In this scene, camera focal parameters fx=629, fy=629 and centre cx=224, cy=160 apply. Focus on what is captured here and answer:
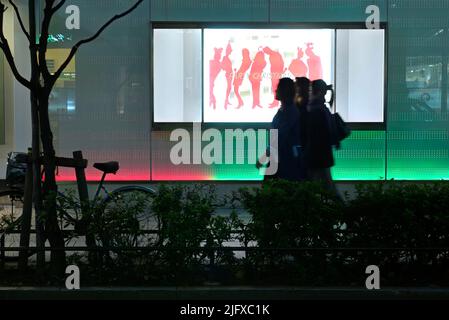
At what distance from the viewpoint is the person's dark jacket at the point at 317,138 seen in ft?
24.0

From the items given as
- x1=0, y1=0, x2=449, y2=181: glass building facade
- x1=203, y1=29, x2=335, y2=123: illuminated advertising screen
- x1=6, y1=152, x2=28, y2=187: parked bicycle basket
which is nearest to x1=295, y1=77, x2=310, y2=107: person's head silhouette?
x1=203, y1=29, x2=335, y2=123: illuminated advertising screen

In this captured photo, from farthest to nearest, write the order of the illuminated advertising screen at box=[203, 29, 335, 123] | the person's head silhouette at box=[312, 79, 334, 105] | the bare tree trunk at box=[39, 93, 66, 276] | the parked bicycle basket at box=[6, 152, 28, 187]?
the illuminated advertising screen at box=[203, 29, 335, 123], the parked bicycle basket at box=[6, 152, 28, 187], the person's head silhouette at box=[312, 79, 334, 105], the bare tree trunk at box=[39, 93, 66, 276]

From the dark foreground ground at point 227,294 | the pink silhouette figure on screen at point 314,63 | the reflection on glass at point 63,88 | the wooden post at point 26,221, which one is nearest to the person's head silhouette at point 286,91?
the dark foreground ground at point 227,294

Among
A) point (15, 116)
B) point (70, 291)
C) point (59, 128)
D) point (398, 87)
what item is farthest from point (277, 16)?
point (70, 291)

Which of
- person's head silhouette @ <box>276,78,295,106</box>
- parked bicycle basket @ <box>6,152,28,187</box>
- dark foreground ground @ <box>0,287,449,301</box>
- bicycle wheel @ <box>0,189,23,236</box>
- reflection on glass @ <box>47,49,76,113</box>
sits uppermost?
reflection on glass @ <box>47,49,76,113</box>

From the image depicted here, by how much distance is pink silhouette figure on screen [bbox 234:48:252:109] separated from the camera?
33.8 feet

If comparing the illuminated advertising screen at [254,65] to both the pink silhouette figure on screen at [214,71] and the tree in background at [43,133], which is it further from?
the tree in background at [43,133]

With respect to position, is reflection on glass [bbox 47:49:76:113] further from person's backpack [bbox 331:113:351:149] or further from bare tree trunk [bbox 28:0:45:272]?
person's backpack [bbox 331:113:351:149]

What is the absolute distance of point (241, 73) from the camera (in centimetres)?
1030

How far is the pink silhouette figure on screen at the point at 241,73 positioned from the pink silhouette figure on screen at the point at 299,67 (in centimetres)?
70

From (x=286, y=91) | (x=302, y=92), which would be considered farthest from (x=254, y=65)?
(x=286, y=91)

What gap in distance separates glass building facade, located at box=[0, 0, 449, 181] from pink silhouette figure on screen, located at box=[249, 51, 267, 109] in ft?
1.85
